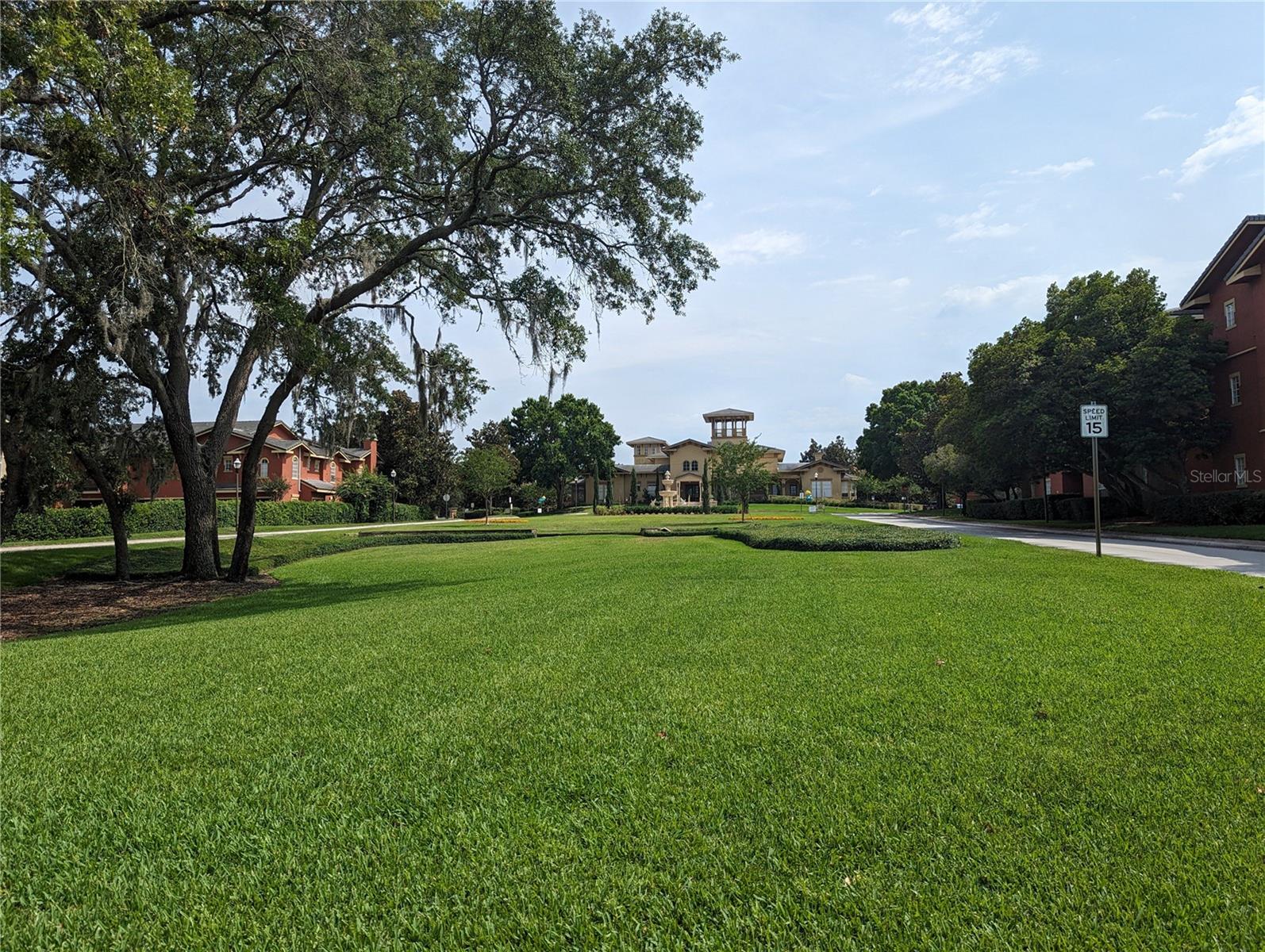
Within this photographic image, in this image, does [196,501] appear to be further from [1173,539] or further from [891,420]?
[891,420]

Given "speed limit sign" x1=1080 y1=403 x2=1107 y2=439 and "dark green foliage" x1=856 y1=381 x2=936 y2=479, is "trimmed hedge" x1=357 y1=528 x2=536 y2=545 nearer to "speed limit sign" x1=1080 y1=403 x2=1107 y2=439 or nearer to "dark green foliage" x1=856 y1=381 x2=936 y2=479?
"speed limit sign" x1=1080 y1=403 x2=1107 y2=439

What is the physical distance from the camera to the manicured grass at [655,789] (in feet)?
7.59

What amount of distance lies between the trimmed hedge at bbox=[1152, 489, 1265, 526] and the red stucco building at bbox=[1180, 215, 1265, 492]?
2.36m

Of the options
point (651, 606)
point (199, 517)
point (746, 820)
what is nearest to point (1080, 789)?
point (746, 820)

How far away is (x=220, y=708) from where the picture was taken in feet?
15.4

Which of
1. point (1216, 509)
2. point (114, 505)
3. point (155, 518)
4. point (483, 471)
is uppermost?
point (483, 471)

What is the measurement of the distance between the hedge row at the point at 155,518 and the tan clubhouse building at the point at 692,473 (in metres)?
27.6

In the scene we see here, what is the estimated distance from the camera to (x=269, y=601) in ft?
37.9

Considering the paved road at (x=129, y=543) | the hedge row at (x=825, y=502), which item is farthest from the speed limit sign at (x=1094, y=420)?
the hedge row at (x=825, y=502)

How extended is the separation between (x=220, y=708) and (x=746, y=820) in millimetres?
3846

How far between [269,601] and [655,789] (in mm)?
10534

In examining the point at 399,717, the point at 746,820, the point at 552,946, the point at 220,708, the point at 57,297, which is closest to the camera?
the point at 552,946

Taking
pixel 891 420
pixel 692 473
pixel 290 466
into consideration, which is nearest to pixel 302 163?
pixel 290 466

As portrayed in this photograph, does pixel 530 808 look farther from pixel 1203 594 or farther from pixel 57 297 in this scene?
pixel 57 297
